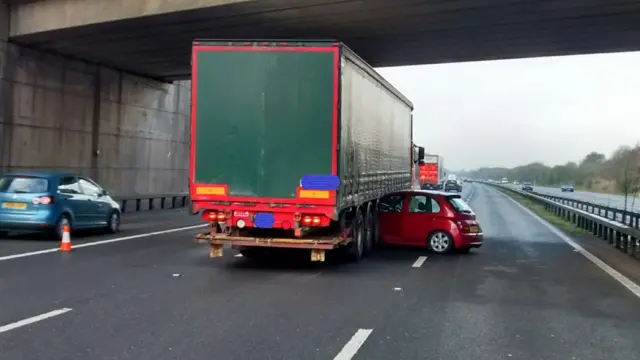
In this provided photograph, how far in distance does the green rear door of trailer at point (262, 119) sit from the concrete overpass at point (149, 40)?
787 cm

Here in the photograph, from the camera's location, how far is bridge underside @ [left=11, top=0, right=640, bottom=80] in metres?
19.2

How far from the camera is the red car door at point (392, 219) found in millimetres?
16562

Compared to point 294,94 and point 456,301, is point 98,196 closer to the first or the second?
point 294,94

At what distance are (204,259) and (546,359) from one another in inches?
324

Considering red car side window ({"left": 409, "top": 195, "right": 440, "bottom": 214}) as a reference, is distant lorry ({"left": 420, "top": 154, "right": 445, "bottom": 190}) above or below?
above

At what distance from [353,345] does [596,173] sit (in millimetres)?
48725

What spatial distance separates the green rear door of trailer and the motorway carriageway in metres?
1.64

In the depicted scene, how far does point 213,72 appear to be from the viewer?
11938mm

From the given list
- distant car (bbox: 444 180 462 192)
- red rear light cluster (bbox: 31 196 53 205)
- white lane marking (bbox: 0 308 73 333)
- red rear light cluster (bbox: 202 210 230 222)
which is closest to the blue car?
red rear light cluster (bbox: 31 196 53 205)

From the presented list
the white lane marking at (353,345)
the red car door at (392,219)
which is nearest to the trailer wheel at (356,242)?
the red car door at (392,219)

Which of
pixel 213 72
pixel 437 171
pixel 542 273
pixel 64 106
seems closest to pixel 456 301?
pixel 542 273

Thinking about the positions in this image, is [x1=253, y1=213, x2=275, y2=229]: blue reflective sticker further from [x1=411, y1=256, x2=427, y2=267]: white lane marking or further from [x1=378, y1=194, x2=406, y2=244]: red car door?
[x1=378, y1=194, x2=406, y2=244]: red car door

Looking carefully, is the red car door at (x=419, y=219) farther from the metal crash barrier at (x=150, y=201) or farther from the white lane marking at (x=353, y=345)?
the metal crash barrier at (x=150, y=201)

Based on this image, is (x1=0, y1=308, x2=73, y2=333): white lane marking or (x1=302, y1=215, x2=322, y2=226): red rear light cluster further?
(x1=302, y1=215, x2=322, y2=226): red rear light cluster
